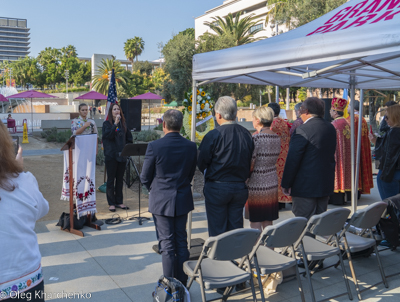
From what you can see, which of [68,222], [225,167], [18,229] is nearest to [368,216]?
[225,167]

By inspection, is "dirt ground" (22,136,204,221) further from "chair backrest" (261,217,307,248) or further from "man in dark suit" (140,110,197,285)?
"chair backrest" (261,217,307,248)

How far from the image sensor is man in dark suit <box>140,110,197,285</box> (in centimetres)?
323

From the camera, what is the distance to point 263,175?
375 centimetres

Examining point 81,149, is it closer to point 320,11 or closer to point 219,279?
point 219,279

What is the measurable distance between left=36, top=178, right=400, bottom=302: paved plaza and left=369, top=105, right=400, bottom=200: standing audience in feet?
2.70

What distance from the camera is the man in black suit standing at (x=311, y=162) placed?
12.6 feet

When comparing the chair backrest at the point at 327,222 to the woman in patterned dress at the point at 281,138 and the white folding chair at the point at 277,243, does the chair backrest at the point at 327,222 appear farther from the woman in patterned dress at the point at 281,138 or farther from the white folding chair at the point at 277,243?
the woman in patterned dress at the point at 281,138

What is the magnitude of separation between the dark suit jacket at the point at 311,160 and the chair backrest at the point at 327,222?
0.42 meters

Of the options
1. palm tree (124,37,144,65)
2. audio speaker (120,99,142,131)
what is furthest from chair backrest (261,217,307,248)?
palm tree (124,37,144,65)

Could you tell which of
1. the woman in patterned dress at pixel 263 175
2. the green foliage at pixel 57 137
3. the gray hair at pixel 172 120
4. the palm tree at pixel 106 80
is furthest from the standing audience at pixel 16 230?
the palm tree at pixel 106 80

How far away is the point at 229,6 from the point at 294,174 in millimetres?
82154

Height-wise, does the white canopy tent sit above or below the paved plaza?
above

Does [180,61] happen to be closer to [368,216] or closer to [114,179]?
[114,179]

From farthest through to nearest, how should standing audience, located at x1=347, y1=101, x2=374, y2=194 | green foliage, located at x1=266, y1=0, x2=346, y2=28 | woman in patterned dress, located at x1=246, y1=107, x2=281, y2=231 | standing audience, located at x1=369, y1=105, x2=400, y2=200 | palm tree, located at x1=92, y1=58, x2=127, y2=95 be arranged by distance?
palm tree, located at x1=92, y1=58, x2=127, y2=95 < green foliage, located at x1=266, y1=0, x2=346, y2=28 < standing audience, located at x1=347, y1=101, x2=374, y2=194 < standing audience, located at x1=369, y1=105, x2=400, y2=200 < woman in patterned dress, located at x1=246, y1=107, x2=281, y2=231
